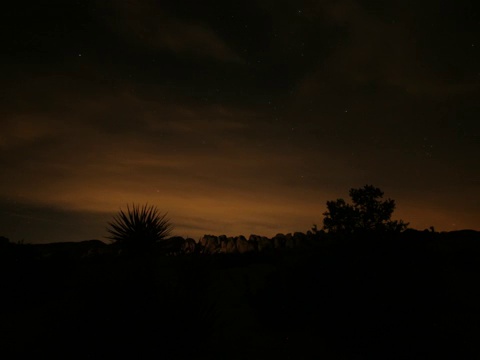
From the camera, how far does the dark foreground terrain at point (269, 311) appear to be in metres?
5.01

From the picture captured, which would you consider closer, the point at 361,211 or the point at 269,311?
the point at 269,311

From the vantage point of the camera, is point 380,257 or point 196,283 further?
point 380,257

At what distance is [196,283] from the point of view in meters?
4.40

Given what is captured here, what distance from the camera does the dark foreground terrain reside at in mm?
5008

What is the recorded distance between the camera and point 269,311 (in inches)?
389

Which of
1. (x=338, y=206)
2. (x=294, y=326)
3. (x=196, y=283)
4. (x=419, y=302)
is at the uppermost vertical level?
(x=338, y=206)

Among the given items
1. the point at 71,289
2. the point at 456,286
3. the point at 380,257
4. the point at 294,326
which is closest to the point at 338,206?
the point at 456,286

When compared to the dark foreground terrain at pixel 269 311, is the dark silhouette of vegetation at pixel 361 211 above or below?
above

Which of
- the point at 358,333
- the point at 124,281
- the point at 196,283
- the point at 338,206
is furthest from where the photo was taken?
the point at 338,206

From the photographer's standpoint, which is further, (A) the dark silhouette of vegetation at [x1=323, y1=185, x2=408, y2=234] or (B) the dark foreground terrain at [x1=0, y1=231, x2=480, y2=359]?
(A) the dark silhouette of vegetation at [x1=323, y1=185, x2=408, y2=234]

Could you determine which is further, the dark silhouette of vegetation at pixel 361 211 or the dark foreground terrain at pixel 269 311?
the dark silhouette of vegetation at pixel 361 211

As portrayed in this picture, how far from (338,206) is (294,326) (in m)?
15.9

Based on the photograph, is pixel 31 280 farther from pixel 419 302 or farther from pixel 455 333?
pixel 455 333

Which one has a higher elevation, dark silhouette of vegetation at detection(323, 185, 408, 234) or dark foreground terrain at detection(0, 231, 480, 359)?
dark silhouette of vegetation at detection(323, 185, 408, 234)
